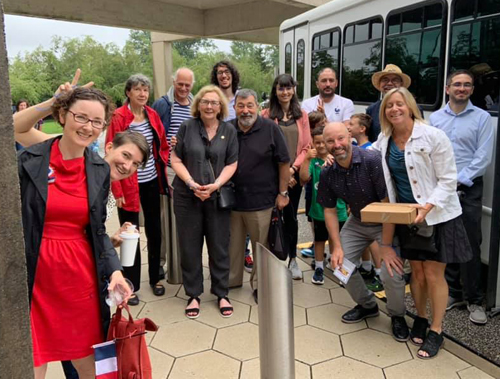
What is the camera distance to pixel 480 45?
3.69 meters

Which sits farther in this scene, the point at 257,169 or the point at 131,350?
the point at 257,169

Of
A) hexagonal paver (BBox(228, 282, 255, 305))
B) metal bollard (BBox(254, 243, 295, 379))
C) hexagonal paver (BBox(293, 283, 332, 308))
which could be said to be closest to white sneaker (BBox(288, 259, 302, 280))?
hexagonal paver (BBox(293, 283, 332, 308))

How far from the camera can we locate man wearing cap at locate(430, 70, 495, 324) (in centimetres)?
343

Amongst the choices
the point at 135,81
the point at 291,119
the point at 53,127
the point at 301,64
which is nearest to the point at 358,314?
the point at 291,119

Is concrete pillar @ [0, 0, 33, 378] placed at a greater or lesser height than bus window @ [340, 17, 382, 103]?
lesser

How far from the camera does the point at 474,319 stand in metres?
3.42

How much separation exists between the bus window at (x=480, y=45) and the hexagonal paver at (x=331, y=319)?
80.4 inches

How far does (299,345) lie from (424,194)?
1374mm

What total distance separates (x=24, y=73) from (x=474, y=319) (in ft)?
114

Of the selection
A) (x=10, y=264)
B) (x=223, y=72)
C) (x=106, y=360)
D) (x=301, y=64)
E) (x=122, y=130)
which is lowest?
(x=106, y=360)

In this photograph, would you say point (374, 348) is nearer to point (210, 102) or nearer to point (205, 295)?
point (205, 295)

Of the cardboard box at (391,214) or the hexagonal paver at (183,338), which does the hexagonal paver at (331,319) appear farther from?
the cardboard box at (391,214)

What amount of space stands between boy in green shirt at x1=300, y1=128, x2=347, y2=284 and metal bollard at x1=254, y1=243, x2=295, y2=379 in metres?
2.89

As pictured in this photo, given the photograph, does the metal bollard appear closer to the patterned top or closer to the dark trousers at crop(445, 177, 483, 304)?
the patterned top
